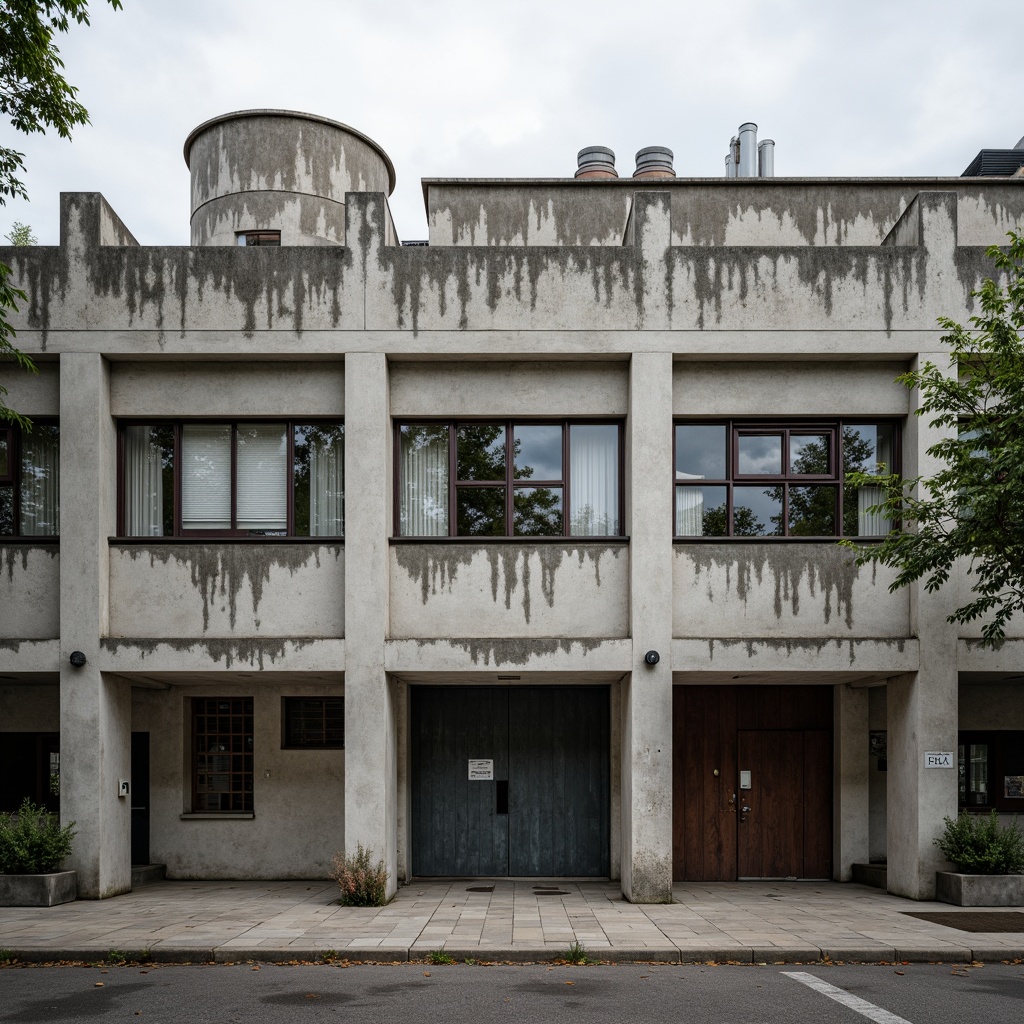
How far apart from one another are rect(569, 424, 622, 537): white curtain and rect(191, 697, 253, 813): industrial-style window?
5.98 metres

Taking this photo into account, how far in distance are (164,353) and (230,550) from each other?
2.77 metres

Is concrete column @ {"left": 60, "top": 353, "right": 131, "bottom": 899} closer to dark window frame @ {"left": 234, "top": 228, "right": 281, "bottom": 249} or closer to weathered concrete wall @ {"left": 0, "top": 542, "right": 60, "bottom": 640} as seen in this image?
weathered concrete wall @ {"left": 0, "top": 542, "right": 60, "bottom": 640}

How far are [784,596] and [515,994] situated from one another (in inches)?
265

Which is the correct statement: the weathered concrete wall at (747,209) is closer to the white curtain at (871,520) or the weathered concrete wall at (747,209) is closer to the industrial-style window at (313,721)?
the white curtain at (871,520)

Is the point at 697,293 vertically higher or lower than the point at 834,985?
higher

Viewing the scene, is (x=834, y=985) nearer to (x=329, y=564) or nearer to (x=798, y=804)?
(x=798, y=804)

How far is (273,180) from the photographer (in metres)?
18.3

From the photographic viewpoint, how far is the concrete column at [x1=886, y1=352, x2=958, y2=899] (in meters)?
12.8

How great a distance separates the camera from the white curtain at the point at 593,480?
45.3 feet

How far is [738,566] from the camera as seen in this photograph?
13336 millimetres

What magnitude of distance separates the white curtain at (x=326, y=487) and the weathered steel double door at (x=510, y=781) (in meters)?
3.19

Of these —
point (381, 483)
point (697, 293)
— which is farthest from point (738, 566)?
point (381, 483)

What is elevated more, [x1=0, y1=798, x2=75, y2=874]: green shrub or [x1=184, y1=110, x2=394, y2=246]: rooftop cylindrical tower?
[x1=184, y1=110, x2=394, y2=246]: rooftop cylindrical tower

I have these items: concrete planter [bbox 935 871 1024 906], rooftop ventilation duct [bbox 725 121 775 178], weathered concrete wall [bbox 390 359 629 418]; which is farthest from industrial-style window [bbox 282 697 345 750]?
rooftop ventilation duct [bbox 725 121 775 178]
